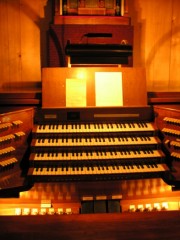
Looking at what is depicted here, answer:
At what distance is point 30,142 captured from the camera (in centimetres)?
283

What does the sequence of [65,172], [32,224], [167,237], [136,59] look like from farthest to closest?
[136,59] → [65,172] → [32,224] → [167,237]

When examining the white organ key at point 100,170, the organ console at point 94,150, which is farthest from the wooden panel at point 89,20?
the white organ key at point 100,170

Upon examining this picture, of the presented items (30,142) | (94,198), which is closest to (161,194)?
(94,198)

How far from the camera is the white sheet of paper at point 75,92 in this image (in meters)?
3.02

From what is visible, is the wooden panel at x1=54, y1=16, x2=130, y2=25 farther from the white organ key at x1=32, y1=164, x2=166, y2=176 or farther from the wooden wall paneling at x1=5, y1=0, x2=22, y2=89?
the white organ key at x1=32, y1=164, x2=166, y2=176

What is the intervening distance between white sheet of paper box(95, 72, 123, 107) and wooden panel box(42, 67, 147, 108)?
4cm

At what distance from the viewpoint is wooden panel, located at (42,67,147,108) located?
3027mm

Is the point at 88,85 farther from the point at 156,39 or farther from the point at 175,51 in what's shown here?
the point at 175,51

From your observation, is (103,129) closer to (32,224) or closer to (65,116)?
(65,116)

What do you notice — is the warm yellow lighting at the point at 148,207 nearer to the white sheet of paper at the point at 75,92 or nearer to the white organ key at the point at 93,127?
the white organ key at the point at 93,127

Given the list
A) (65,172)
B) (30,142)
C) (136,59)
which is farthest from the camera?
(136,59)

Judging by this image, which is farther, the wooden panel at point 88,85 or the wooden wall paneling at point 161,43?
the wooden wall paneling at point 161,43

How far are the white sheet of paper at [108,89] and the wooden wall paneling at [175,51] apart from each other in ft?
4.27

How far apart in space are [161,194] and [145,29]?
2184 mm
